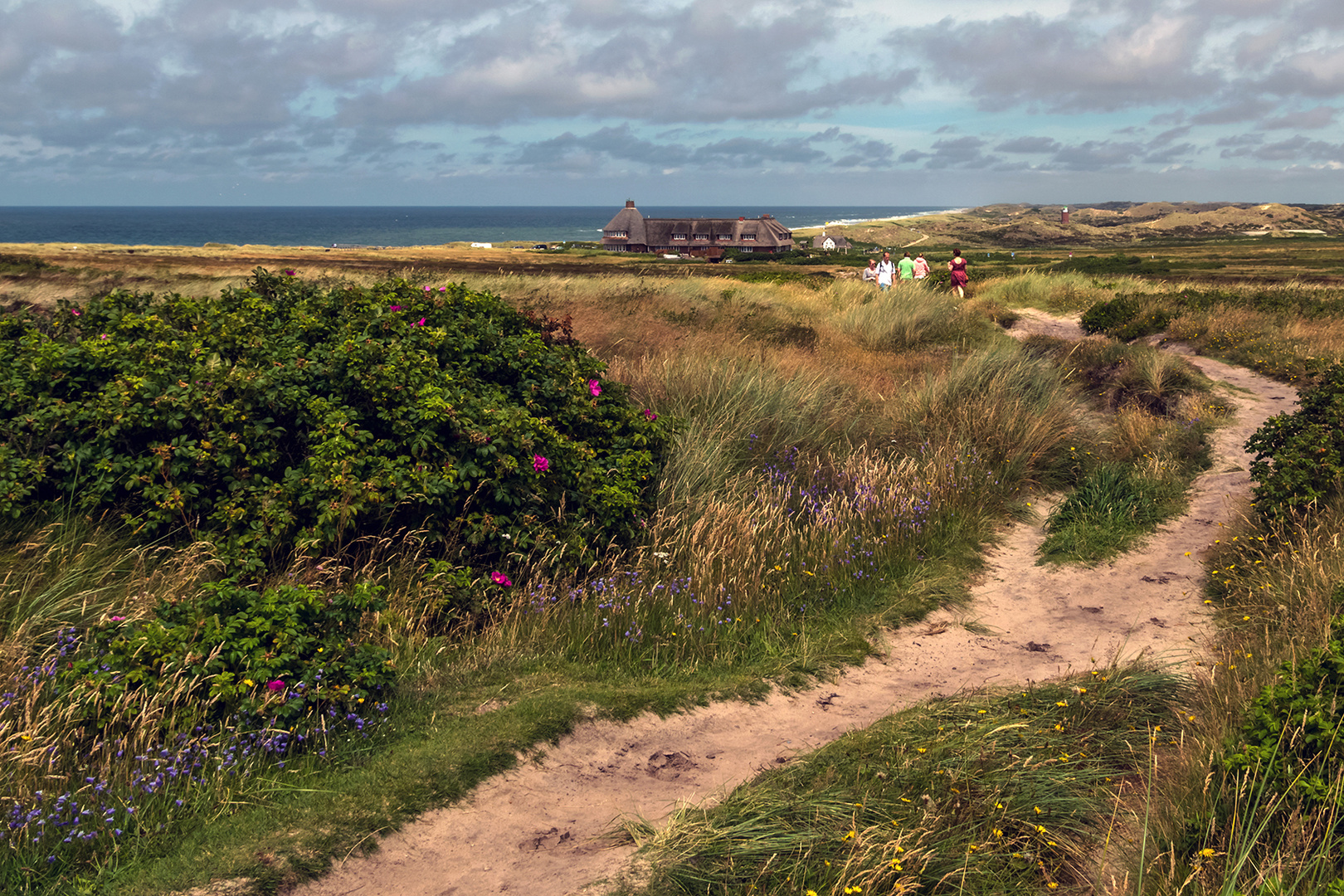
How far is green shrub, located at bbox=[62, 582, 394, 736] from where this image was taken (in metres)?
4.32

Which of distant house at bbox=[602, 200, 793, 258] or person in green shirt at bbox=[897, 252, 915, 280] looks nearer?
person in green shirt at bbox=[897, 252, 915, 280]

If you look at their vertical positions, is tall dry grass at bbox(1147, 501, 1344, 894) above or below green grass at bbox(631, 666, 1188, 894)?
above

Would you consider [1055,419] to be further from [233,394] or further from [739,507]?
[233,394]

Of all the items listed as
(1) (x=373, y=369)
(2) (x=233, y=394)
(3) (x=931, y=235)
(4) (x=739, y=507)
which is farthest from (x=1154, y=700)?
(3) (x=931, y=235)

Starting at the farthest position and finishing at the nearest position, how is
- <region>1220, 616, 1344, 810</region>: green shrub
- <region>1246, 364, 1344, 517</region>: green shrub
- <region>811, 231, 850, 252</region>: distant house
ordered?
<region>811, 231, 850, 252</region>: distant house → <region>1246, 364, 1344, 517</region>: green shrub → <region>1220, 616, 1344, 810</region>: green shrub

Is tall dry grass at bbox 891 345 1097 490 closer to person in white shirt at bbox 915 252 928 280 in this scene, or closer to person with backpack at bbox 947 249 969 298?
person with backpack at bbox 947 249 969 298

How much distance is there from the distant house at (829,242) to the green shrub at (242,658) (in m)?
115

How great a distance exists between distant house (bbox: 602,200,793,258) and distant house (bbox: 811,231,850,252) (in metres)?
11.1

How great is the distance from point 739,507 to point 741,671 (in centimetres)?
220

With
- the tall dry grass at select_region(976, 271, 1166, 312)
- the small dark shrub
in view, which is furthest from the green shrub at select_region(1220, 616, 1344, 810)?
the tall dry grass at select_region(976, 271, 1166, 312)

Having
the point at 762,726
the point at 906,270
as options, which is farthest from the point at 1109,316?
the point at 762,726

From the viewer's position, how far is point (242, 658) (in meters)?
4.53

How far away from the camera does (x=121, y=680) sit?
4.34 meters

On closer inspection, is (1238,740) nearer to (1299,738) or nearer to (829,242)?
(1299,738)
